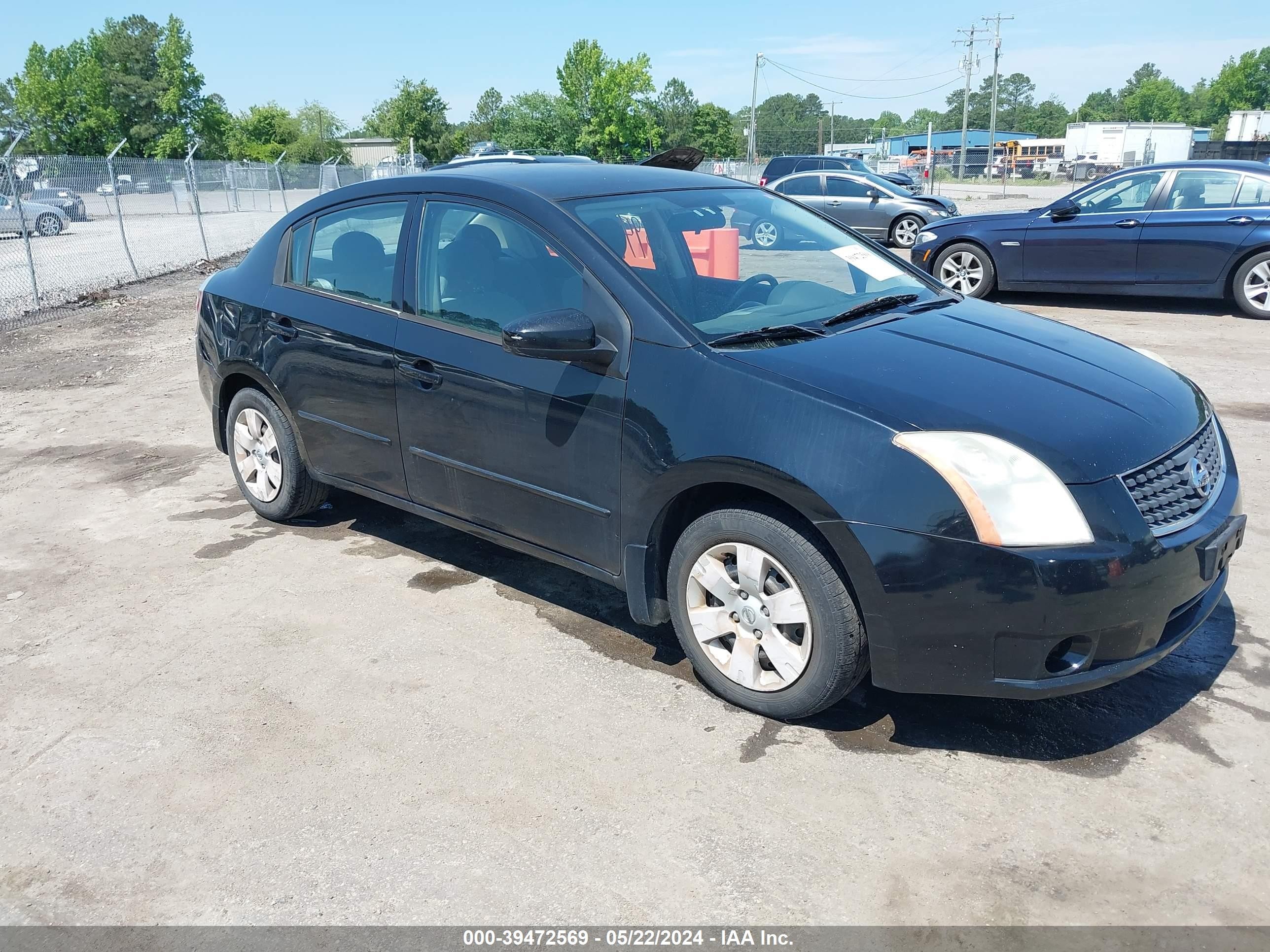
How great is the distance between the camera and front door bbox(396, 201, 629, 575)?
360cm

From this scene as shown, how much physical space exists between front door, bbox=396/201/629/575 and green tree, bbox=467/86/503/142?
325 feet

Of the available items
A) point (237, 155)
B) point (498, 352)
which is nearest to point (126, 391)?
point (498, 352)

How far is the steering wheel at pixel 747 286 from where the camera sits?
3.72 meters

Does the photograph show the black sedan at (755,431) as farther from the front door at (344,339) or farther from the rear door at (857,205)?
the rear door at (857,205)

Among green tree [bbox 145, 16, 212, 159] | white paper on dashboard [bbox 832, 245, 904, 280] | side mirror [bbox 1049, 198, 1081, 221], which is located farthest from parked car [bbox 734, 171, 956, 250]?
green tree [bbox 145, 16, 212, 159]

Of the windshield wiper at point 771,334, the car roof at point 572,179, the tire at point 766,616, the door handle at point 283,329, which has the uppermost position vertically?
the car roof at point 572,179

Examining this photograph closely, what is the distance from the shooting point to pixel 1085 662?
2916 millimetres

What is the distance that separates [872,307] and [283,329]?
270cm

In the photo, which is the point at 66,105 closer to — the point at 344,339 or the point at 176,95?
the point at 176,95

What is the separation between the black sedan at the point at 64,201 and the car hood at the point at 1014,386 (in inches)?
584

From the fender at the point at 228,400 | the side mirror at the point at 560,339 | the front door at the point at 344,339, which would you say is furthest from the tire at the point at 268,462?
the side mirror at the point at 560,339

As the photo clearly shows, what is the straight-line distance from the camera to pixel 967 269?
1185 cm

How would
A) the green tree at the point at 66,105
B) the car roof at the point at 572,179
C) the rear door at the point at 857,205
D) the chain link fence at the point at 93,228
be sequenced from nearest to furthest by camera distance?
the car roof at the point at 572,179
the chain link fence at the point at 93,228
the rear door at the point at 857,205
the green tree at the point at 66,105

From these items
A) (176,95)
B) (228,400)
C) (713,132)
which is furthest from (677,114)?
(228,400)
